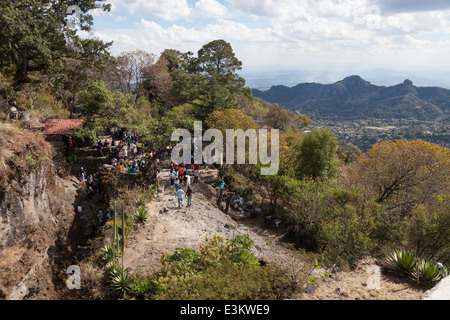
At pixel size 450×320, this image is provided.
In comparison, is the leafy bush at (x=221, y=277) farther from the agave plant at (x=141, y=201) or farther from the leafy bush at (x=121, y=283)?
the agave plant at (x=141, y=201)

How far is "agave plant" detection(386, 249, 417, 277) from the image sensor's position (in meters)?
9.58

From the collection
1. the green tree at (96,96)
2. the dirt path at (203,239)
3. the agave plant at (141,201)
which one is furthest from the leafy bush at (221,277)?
the green tree at (96,96)

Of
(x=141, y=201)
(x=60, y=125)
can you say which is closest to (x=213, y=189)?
(x=141, y=201)

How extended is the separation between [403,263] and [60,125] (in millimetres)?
24701

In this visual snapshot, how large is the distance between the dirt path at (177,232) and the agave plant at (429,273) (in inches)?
166

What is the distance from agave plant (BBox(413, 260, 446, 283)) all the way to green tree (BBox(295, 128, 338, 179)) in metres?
14.6

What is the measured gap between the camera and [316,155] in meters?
24.2

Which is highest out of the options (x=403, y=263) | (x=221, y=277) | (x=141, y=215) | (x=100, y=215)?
(x=221, y=277)

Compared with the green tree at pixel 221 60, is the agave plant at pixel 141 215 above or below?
below

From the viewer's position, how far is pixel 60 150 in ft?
70.9

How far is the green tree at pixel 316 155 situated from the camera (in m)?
24.1

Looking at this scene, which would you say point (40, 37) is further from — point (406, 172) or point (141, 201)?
point (406, 172)

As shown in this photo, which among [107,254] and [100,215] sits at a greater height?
[107,254]

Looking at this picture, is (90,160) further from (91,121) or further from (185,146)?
(185,146)
